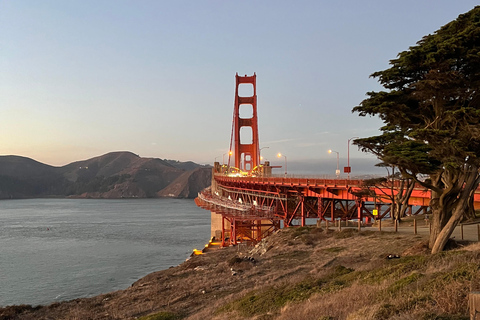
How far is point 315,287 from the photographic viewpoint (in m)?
11.9

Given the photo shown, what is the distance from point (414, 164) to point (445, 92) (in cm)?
286

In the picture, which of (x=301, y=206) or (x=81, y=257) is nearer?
(x=301, y=206)

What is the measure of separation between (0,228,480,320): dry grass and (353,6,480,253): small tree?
7.78 feet

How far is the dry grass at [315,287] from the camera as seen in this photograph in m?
7.86

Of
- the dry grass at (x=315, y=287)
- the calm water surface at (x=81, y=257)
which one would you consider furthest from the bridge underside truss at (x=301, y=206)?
the calm water surface at (x=81, y=257)

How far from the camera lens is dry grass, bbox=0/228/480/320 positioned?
309 inches

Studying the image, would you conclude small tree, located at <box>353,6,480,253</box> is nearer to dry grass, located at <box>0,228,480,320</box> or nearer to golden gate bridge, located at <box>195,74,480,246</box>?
dry grass, located at <box>0,228,480,320</box>

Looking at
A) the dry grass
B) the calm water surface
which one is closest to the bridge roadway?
the dry grass

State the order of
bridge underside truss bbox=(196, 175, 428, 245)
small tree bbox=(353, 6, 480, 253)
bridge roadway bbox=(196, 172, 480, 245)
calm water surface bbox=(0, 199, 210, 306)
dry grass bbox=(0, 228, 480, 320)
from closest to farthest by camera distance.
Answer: dry grass bbox=(0, 228, 480, 320), small tree bbox=(353, 6, 480, 253), bridge roadway bbox=(196, 172, 480, 245), bridge underside truss bbox=(196, 175, 428, 245), calm water surface bbox=(0, 199, 210, 306)

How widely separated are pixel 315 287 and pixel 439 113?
8.17 m

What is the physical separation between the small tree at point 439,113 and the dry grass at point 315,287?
2.37 meters

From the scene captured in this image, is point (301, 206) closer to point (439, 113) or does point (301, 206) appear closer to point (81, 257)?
point (439, 113)

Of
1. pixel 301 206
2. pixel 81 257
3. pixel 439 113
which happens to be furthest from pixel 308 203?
pixel 81 257

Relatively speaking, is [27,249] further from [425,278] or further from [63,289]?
[425,278]
